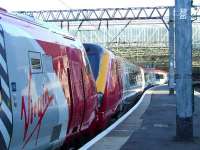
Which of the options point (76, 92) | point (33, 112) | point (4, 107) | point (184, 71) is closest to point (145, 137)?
point (184, 71)

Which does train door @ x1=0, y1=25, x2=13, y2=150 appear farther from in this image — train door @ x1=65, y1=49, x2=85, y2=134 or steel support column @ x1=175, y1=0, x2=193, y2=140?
steel support column @ x1=175, y1=0, x2=193, y2=140

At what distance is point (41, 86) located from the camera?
30.5ft

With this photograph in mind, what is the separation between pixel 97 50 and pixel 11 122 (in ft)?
36.5

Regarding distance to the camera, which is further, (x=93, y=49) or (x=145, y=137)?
(x=93, y=49)

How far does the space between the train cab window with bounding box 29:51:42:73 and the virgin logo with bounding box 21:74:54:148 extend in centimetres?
34

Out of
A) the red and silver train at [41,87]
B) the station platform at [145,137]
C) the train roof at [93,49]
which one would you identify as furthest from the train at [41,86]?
the train roof at [93,49]

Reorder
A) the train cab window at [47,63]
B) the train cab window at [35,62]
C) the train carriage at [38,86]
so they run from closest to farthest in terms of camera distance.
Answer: the train carriage at [38,86]
the train cab window at [35,62]
the train cab window at [47,63]

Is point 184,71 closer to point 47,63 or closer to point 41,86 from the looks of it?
point 47,63

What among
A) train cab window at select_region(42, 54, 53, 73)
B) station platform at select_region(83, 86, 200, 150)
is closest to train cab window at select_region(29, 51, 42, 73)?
train cab window at select_region(42, 54, 53, 73)

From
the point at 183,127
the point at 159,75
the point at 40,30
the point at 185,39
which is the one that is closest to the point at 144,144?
the point at 183,127

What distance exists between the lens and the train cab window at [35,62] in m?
8.96

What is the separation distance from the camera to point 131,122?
17.7 m

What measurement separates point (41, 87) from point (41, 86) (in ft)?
0.06

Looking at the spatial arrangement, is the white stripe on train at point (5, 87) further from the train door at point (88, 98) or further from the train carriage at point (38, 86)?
the train door at point (88, 98)
